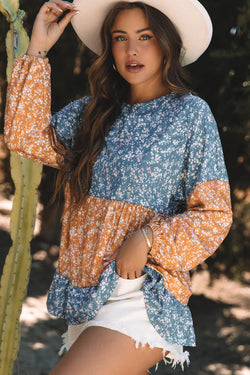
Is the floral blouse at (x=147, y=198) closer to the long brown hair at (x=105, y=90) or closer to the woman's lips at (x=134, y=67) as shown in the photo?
A: the long brown hair at (x=105, y=90)

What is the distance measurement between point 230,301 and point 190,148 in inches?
139

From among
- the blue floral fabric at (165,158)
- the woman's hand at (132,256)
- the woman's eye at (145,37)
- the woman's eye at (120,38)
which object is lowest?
the woman's hand at (132,256)

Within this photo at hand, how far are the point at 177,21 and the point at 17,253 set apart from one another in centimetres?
138

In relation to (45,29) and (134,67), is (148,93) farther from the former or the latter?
(45,29)

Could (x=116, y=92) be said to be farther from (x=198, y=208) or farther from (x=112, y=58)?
(x=198, y=208)

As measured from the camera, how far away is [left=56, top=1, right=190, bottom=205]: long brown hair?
2322 mm

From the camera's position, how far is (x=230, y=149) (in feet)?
14.3

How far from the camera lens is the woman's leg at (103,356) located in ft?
6.49

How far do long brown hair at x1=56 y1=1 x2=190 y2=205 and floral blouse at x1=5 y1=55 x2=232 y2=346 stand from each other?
0.14 ft

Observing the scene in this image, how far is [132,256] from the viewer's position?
2.07 meters

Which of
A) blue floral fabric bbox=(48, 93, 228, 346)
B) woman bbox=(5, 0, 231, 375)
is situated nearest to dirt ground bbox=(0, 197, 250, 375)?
woman bbox=(5, 0, 231, 375)

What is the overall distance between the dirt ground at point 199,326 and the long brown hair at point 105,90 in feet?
6.98

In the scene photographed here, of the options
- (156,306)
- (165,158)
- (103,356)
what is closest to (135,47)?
(165,158)

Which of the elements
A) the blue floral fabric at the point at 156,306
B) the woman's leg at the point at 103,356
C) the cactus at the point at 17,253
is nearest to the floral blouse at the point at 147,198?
the blue floral fabric at the point at 156,306
